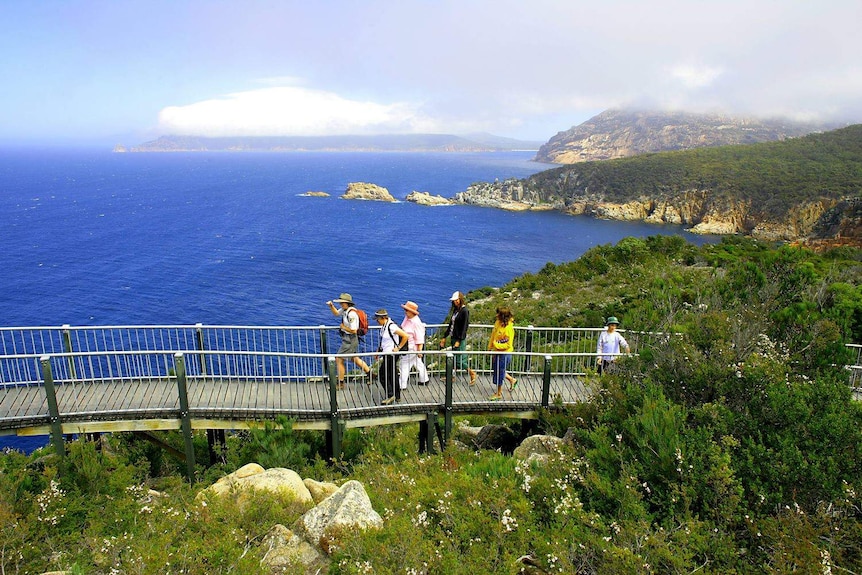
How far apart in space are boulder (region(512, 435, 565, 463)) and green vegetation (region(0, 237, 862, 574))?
293 millimetres

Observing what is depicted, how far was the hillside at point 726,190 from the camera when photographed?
72.6m

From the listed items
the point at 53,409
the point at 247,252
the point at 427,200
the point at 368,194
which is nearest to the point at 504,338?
the point at 53,409

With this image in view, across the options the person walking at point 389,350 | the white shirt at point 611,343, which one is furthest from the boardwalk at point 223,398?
the white shirt at point 611,343

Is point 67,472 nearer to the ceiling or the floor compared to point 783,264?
nearer to the floor

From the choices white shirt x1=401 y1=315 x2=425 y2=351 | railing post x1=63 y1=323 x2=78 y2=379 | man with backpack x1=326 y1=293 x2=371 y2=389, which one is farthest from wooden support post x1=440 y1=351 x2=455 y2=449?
railing post x1=63 y1=323 x2=78 y2=379

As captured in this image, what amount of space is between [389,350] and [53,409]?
4943 mm

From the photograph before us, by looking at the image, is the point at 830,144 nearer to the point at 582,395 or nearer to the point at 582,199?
the point at 582,199

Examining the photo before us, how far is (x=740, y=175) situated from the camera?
91.2 metres

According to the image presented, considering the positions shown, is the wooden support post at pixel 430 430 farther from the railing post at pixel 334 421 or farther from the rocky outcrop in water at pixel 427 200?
the rocky outcrop in water at pixel 427 200

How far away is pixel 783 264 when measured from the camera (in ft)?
36.2

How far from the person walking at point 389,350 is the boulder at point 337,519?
10.9 ft

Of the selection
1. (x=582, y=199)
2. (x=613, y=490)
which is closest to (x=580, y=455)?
(x=613, y=490)

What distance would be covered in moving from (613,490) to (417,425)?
5838 mm

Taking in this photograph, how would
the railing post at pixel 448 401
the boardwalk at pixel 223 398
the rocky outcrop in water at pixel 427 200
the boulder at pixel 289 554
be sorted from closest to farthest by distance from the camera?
1. the boulder at pixel 289 554
2. the boardwalk at pixel 223 398
3. the railing post at pixel 448 401
4. the rocky outcrop in water at pixel 427 200
